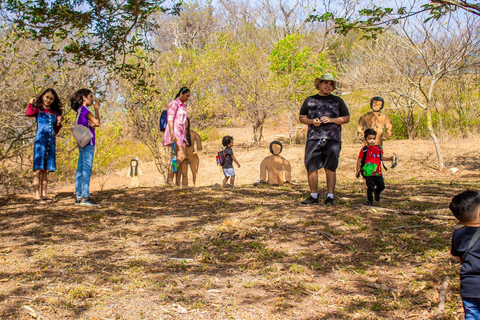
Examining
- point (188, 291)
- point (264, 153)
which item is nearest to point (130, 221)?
point (188, 291)

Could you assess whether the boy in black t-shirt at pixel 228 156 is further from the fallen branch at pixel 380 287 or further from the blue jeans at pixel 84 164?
the fallen branch at pixel 380 287

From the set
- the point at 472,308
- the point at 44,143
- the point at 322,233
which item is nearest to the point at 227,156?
the point at 44,143

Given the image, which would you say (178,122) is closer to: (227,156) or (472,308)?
(227,156)

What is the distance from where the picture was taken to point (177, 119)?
26.0ft

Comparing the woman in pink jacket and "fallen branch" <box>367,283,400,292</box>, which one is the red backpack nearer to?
the woman in pink jacket

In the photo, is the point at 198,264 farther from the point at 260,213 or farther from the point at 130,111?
the point at 130,111

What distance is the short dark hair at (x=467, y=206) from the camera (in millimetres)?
2709

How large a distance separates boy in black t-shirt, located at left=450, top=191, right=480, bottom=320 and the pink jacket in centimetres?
577

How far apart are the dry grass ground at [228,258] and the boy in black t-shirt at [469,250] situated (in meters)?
0.57

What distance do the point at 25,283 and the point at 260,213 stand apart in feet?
10.2

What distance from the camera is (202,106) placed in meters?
16.2

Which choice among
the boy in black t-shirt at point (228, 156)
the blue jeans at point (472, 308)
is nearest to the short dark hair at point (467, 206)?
the blue jeans at point (472, 308)

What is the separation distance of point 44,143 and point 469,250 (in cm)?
590

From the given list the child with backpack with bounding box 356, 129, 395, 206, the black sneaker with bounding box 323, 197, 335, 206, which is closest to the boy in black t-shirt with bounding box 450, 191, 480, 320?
the child with backpack with bounding box 356, 129, 395, 206
